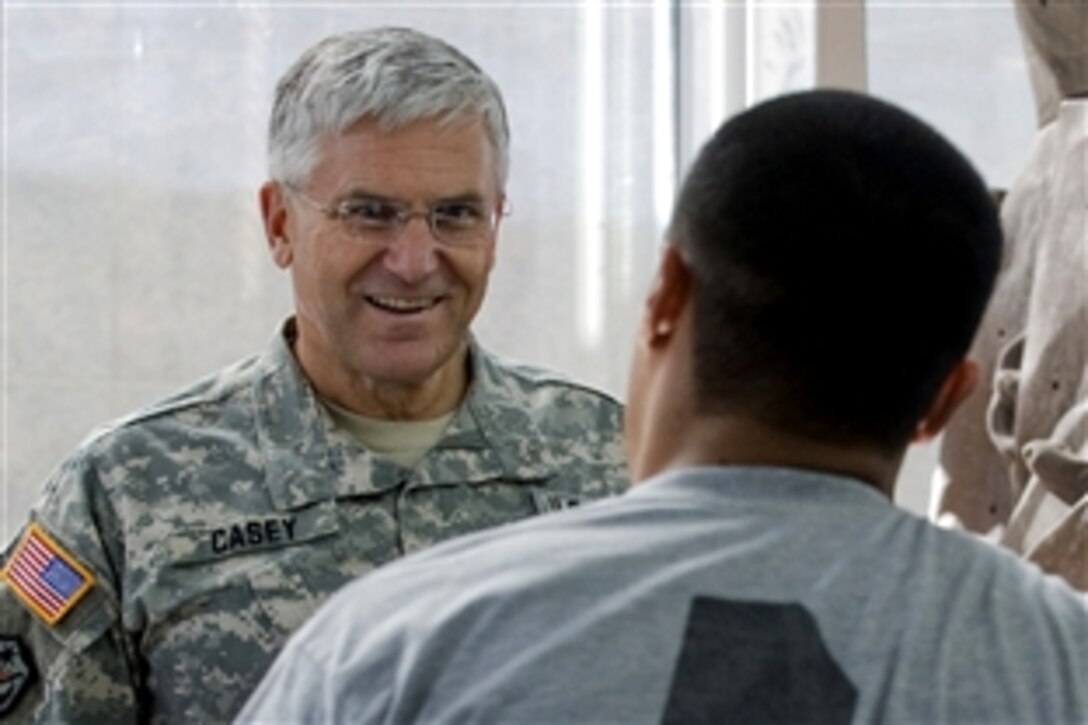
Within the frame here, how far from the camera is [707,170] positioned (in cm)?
140

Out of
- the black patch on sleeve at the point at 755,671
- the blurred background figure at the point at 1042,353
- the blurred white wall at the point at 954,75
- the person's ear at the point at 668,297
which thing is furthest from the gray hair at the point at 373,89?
the blurred white wall at the point at 954,75

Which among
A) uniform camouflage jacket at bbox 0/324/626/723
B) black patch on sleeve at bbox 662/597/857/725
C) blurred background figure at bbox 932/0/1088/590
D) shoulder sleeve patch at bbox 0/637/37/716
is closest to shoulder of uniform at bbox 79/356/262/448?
uniform camouflage jacket at bbox 0/324/626/723

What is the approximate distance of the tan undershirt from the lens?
2498 mm

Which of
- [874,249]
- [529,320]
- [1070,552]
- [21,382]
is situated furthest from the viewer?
[529,320]

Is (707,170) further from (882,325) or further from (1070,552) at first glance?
(1070,552)

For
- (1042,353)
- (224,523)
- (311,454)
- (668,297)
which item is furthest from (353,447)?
(1042,353)

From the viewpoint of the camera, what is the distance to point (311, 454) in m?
2.45

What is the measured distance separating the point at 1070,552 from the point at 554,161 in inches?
70.8

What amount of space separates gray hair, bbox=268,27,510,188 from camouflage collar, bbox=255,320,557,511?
9.4 inches

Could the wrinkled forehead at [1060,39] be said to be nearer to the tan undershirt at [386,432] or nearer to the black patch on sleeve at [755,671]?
the tan undershirt at [386,432]

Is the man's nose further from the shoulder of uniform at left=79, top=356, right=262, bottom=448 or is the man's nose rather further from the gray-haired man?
the shoulder of uniform at left=79, top=356, right=262, bottom=448

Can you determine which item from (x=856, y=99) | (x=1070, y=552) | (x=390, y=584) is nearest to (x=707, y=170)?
(x=856, y=99)

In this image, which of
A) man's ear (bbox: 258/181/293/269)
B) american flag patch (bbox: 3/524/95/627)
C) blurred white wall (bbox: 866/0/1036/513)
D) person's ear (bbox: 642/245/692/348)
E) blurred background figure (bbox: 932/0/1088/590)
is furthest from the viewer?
blurred white wall (bbox: 866/0/1036/513)

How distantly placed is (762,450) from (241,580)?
110cm
